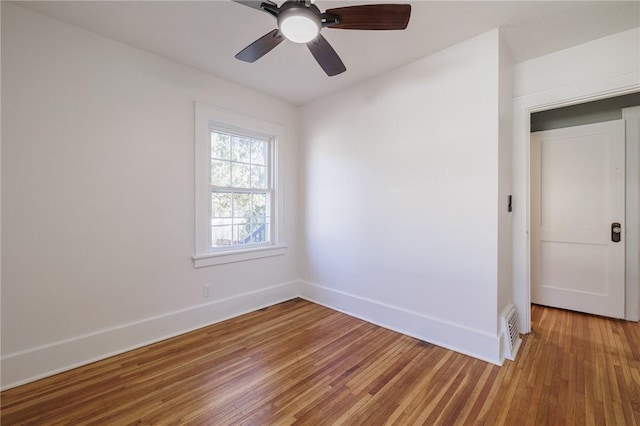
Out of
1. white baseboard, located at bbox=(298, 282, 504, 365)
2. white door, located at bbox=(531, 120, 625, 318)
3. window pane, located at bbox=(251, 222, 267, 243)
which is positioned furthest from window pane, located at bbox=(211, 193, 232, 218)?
white door, located at bbox=(531, 120, 625, 318)

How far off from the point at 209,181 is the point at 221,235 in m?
0.61

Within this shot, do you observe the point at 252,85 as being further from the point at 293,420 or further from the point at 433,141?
the point at 293,420

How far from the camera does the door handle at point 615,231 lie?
2.82m

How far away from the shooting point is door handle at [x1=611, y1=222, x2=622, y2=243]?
111 inches

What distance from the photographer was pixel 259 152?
342 centimetres

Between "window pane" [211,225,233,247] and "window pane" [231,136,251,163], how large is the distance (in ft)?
2.64

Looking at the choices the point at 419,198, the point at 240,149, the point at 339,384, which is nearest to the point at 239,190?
the point at 240,149

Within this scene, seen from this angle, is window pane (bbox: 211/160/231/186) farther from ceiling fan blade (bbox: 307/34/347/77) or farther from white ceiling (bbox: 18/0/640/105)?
ceiling fan blade (bbox: 307/34/347/77)

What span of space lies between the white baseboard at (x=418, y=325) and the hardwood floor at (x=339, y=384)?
98mm

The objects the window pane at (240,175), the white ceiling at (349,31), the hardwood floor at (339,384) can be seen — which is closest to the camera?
the hardwood floor at (339,384)

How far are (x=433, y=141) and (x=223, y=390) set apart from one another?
8.42 feet

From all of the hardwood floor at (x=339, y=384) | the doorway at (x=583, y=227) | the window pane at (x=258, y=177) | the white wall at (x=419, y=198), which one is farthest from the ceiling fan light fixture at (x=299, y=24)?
the doorway at (x=583, y=227)

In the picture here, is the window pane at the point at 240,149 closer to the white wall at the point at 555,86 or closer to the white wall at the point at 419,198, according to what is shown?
the white wall at the point at 419,198

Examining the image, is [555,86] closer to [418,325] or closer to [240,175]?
[418,325]
